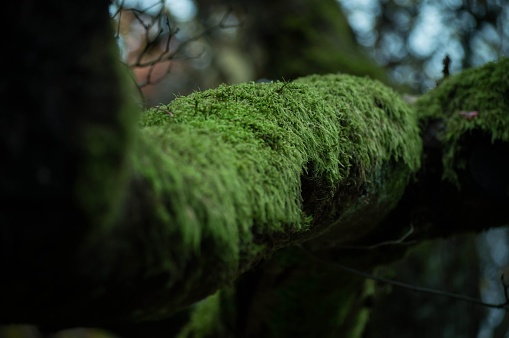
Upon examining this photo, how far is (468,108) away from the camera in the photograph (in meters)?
2.39

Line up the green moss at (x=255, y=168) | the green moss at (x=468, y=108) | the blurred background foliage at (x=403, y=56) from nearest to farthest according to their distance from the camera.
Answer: the green moss at (x=255, y=168) < the green moss at (x=468, y=108) < the blurred background foliage at (x=403, y=56)

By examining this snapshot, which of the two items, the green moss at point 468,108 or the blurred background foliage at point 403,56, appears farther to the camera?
the blurred background foliage at point 403,56

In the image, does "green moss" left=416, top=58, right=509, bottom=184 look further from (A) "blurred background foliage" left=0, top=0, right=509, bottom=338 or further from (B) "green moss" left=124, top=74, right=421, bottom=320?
(A) "blurred background foliage" left=0, top=0, right=509, bottom=338

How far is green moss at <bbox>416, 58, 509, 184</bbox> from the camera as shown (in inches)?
89.3

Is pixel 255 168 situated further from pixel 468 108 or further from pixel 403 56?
pixel 403 56

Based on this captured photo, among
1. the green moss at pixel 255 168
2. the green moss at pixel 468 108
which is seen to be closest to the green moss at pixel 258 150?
the green moss at pixel 255 168

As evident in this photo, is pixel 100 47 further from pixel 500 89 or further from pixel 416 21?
pixel 416 21

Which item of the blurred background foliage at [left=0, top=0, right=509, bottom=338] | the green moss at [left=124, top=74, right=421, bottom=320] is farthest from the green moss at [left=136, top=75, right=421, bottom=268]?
the blurred background foliage at [left=0, top=0, right=509, bottom=338]

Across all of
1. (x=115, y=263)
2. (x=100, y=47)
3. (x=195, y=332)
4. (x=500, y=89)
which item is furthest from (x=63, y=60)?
(x=195, y=332)

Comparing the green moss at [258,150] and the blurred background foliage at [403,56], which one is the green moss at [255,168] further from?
the blurred background foliage at [403,56]

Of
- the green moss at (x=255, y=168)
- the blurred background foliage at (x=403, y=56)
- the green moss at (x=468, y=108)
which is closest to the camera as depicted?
the green moss at (x=255, y=168)

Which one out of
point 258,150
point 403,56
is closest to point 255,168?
point 258,150

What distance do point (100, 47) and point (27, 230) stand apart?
318 mm

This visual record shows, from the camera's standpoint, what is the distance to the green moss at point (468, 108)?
227 cm
